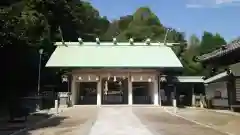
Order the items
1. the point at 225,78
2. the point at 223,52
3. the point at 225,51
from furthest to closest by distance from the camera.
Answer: the point at 225,78 → the point at 223,52 → the point at 225,51

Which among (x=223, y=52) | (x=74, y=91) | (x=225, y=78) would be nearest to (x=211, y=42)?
(x=225, y=78)

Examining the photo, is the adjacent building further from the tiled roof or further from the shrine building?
the shrine building

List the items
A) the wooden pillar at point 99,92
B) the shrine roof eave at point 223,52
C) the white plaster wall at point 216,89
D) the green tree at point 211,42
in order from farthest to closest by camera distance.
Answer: the green tree at point 211,42 → the wooden pillar at point 99,92 → the white plaster wall at point 216,89 → the shrine roof eave at point 223,52

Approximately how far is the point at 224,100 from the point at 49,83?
62.8 feet

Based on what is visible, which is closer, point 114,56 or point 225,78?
point 225,78

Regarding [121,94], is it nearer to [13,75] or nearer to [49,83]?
[49,83]

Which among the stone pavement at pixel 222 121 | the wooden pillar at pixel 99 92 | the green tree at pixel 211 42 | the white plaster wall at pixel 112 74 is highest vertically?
the green tree at pixel 211 42

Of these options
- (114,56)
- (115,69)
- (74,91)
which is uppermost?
(114,56)

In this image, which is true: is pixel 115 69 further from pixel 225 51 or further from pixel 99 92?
pixel 225 51

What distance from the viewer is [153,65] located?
3002 cm

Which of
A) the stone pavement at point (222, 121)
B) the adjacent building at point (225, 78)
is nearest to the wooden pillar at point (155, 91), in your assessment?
the adjacent building at point (225, 78)

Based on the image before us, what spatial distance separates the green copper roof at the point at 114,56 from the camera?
3034cm

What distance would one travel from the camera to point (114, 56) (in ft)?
107

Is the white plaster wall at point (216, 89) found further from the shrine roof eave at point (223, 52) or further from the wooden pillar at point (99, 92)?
the wooden pillar at point (99, 92)
